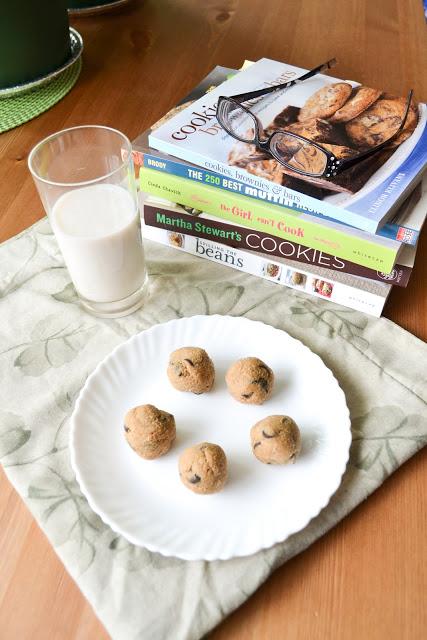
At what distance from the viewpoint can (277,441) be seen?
1.72ft

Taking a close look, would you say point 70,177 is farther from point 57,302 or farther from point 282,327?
point 282,327

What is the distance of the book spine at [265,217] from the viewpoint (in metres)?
0.67

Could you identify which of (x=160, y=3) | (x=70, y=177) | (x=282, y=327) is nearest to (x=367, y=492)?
(x=282, y=327)

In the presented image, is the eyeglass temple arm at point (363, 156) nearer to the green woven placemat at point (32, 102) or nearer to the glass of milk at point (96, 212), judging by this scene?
the glass of milk at point (96, 212)

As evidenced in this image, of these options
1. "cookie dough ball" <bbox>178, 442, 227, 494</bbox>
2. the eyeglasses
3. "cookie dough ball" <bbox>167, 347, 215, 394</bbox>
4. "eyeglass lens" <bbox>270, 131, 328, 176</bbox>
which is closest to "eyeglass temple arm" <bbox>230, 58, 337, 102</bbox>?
the eyeglasses

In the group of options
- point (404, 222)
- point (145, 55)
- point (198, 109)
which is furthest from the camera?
point (145, 55)

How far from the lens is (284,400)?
60 cm

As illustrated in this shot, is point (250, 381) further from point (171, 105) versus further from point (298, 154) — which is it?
point (171, 105)

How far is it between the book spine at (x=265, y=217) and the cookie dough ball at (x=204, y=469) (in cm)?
30

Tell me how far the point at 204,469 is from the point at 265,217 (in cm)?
34

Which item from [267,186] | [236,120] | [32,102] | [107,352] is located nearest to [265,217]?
[267,186]

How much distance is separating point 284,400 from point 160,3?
1.09 metres

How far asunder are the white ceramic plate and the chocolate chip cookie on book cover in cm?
17

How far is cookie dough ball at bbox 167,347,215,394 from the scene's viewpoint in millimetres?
588
